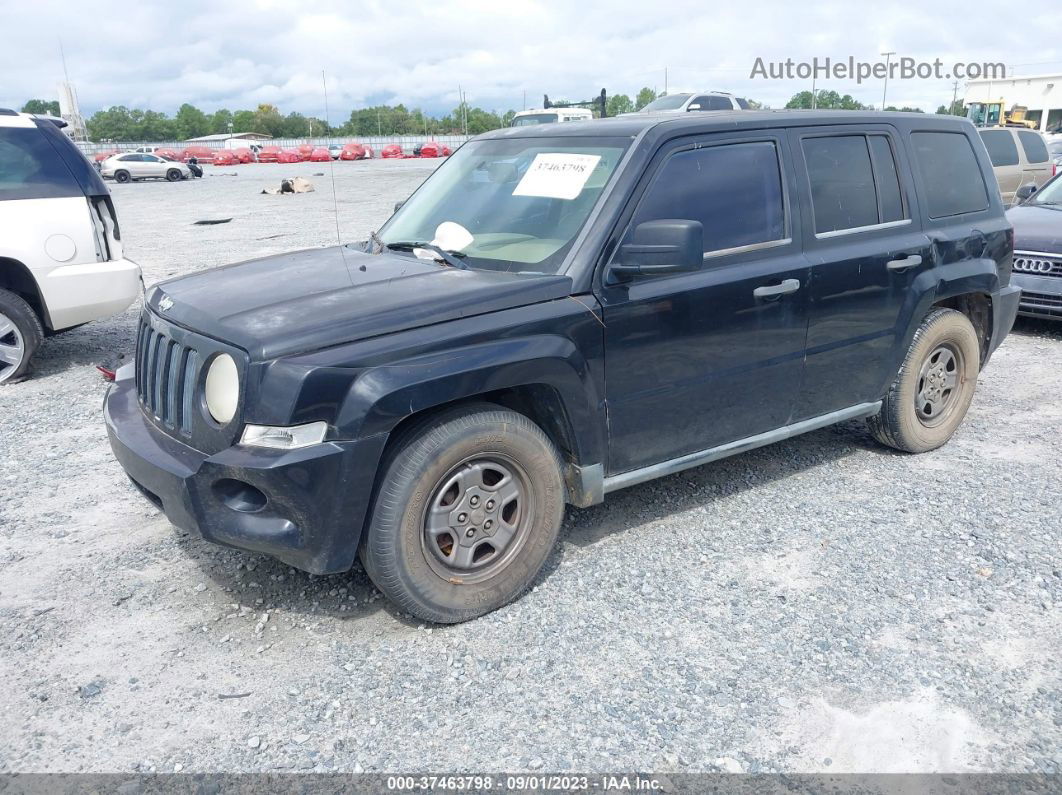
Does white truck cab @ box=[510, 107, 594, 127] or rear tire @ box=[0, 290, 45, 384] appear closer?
rear tire @ box=[0, 290, 45, 384]

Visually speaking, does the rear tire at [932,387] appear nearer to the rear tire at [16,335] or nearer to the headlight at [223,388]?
the headlight at [223,388]

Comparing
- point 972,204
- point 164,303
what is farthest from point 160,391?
point 972,204

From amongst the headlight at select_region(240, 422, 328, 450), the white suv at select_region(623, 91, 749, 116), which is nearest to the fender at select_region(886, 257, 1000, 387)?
the headlight at select_region(240, 422, 328, 450)

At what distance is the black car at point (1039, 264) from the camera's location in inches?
312

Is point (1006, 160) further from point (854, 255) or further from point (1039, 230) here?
point (854, 255)

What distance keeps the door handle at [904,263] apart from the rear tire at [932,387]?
42 cm

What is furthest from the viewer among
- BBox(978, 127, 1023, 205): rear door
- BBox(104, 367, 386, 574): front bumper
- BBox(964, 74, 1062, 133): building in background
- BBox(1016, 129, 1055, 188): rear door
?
BBox(964, 74, 1062, 133): building in background

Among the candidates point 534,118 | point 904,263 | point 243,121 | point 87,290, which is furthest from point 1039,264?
point 243,121

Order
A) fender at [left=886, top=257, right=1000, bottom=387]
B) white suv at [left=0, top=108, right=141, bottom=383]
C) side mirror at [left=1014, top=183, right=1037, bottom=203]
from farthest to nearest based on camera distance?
1. side mirror at [left=1014, top=183, right=1037, bottom=203]
2. white suv at [left=0, top=108, right=141, bottom=383]
3. fender at [left=886, top=257, right=1000, bottom=387]

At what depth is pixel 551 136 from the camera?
14.0 feet

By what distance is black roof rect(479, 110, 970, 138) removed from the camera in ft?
13.0

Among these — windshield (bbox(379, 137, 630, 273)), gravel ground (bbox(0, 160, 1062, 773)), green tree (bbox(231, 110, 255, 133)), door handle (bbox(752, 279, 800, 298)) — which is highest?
green tree (bbox(231, 110, 255, 133))

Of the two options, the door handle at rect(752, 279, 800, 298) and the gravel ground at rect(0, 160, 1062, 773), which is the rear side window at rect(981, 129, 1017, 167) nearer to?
the gravel ground at rect(0, 160, 1062, 773)

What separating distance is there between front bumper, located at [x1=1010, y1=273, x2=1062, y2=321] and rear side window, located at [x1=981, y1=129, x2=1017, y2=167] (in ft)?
26.6
